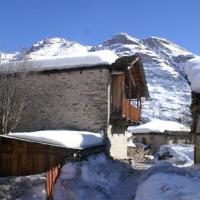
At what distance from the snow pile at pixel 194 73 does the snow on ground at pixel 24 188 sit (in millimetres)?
6313

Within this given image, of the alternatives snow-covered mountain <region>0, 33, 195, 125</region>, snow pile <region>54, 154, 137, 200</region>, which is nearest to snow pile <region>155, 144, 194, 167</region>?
snow pile <region>54, 154, 137, 200</region>

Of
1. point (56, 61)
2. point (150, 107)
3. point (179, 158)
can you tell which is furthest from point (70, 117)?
point (150, 107)

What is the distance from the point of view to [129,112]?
21828 mm

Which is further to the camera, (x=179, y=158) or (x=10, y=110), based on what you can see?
(x=179, y=158)

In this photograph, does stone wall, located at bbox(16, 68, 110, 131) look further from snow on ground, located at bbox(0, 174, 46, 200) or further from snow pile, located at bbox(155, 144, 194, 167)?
snow pile, located at bbox(155, 144, 194, 167)

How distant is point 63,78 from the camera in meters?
20.8

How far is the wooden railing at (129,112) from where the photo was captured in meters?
20.7

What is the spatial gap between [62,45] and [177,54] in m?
52.2

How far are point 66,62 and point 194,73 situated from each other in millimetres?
7799

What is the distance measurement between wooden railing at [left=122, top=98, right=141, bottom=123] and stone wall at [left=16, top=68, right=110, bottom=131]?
1.25m

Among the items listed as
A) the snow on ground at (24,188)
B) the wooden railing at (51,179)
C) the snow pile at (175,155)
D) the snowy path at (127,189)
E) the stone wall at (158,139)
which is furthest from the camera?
the stone wall at (158,139)

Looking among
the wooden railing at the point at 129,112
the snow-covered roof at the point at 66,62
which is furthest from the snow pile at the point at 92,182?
the snow-covered roof at the point at 66,62

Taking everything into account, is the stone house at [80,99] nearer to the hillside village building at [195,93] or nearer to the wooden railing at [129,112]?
the wooden railing at [129,112]

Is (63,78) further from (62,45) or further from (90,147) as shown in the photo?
(62,45)
